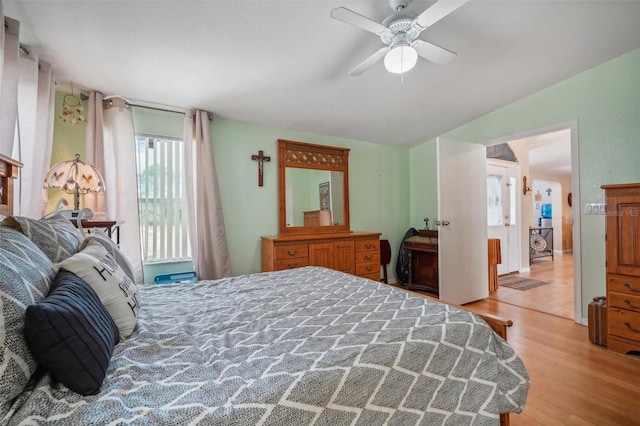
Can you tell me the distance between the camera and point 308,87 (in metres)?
2.67

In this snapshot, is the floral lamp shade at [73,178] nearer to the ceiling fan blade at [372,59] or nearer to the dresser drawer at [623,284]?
the ceiling fan blade at [372,59]

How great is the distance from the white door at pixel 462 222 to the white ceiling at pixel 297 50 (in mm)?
671

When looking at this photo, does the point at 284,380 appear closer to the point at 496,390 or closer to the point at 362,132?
the point at 496,390

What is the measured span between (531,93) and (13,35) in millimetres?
4393

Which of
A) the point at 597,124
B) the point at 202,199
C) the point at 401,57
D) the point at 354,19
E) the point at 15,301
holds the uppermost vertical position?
the point at 354,19

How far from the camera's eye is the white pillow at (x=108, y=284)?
3.27 ft

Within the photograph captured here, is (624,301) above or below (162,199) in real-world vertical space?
below

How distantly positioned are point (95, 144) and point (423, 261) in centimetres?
405

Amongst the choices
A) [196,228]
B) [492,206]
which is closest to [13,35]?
[196,228]

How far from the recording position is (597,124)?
2.70 m

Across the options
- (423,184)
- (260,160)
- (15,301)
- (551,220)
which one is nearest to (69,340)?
(15,301)

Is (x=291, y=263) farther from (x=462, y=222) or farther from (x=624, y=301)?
(x=624, y=301)

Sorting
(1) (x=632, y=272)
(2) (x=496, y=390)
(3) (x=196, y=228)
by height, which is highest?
(3) (x=196, y=228)

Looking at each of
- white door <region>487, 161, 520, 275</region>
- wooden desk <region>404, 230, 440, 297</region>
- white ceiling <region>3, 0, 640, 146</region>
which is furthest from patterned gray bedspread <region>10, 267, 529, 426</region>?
white door <region>487, 161, 520, 275</region>
